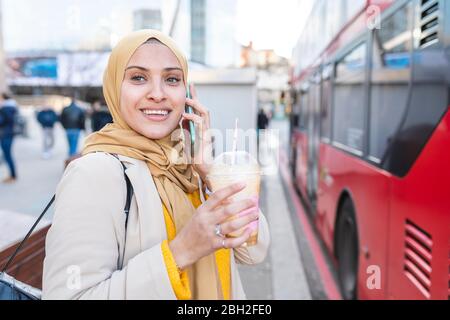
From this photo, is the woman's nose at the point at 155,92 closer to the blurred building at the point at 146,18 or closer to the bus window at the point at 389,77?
the bus window at the point at 389,77

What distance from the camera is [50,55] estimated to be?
133ft

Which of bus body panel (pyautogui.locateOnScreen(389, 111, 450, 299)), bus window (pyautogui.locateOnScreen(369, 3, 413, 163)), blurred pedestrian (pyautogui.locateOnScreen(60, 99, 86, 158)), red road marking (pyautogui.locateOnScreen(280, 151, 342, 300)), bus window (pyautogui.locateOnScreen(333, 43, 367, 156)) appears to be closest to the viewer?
bus body panel (pyautogui.locateOnScreen(389, 111, 450, 299))

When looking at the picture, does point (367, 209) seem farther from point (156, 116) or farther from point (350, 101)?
point (156, 116)

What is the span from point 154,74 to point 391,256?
2.09m

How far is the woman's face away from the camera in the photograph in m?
1.14

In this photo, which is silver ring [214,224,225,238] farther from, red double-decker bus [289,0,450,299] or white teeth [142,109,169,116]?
red double-decker bus [289,0,450,299]

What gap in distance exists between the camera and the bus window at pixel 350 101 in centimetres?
346

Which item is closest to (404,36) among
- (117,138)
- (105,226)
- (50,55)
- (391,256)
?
(391,256)

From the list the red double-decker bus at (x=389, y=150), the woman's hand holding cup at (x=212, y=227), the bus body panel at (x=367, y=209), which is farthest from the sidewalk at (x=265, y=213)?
the woman's hand holding cup at (x=212, y=227)

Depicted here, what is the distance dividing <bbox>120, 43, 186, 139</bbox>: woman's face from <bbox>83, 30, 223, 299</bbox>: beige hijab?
21mm

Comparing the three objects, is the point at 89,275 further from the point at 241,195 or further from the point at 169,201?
the point at 241,195

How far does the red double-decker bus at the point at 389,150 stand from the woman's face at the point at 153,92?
1363 millimetres

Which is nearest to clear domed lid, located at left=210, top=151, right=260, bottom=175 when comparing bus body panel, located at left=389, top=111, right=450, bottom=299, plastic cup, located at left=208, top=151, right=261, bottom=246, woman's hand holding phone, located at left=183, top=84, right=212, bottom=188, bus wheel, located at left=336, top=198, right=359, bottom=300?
plastic cup, located at left=208, top=151, right=261, bottom=246

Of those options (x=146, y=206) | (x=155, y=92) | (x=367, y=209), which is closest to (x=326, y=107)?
(x=367, y=209)
